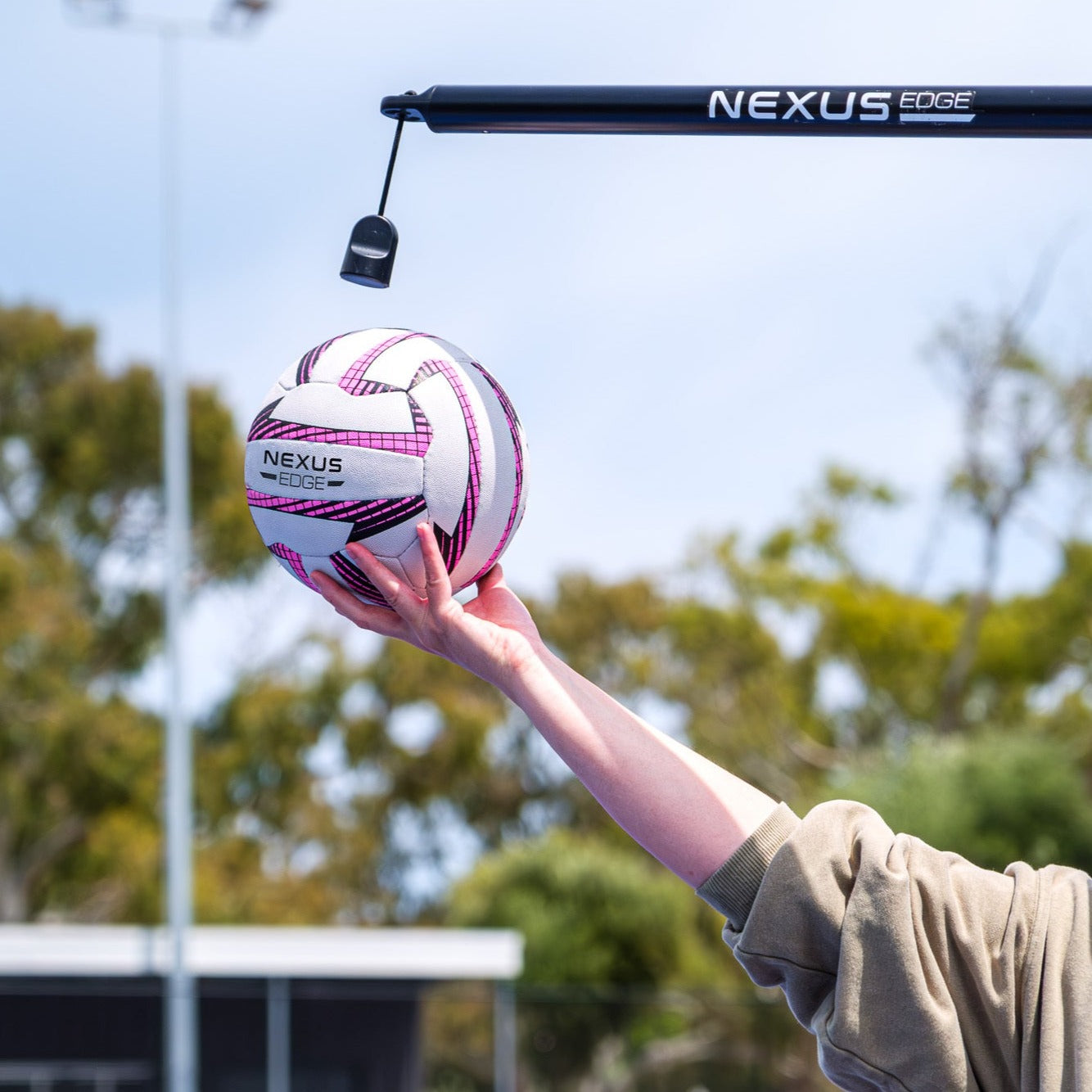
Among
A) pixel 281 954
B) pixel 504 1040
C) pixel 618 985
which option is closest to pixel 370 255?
pixel 504 1040

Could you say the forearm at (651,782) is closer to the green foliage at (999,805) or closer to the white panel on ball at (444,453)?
the white panel on ball at (444,453)

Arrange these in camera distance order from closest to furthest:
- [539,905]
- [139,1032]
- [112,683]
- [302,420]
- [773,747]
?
[302,420], [139,1032], [539,905], [112,683], [773,747]

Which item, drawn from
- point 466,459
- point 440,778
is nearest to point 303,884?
point 440,778

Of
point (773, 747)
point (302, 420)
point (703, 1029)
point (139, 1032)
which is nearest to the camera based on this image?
point (302, 420)

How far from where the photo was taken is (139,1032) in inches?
508

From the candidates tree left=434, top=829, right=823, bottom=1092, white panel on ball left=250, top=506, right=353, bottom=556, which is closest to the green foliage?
tree left=434, top=829, right=823, bottom=1092

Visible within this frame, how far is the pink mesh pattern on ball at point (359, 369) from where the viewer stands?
2.26m

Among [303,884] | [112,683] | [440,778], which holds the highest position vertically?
[112,683]

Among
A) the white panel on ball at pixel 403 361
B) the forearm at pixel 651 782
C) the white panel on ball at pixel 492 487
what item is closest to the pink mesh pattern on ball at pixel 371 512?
the white panel on ball at pixel 492 487

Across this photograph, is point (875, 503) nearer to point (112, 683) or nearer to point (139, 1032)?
point (112, 683)

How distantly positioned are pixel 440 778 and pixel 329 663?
12.4 ft

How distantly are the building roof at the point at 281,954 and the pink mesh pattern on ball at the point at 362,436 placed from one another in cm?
1212

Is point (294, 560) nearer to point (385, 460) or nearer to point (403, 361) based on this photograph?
point (385, 460)

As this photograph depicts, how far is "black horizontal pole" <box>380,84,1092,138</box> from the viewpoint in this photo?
1.63 m
